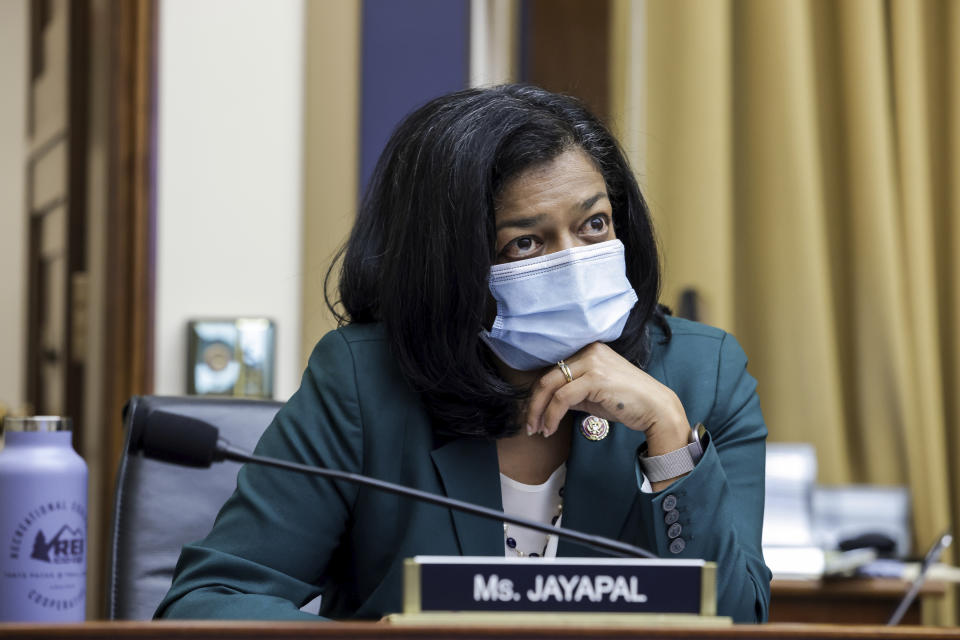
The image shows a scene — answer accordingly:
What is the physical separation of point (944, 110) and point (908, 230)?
0.92ft

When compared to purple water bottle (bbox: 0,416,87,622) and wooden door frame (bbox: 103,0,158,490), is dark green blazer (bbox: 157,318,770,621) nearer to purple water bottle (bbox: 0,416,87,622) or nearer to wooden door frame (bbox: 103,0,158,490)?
purple water bottle (bbox: 0,416,87,622)

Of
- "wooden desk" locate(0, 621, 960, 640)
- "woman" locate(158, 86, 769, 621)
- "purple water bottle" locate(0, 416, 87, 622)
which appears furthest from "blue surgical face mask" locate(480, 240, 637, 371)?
"wooden desk" locate(0, 621, 960, 640)

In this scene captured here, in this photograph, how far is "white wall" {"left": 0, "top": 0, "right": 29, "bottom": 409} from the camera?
3986 mm

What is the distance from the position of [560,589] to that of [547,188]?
2.08ft

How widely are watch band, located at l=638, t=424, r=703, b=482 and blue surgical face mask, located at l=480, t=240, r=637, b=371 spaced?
0.55 feet

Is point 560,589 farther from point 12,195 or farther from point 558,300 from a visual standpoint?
point 12,195

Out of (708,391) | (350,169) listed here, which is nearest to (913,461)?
(708,391)

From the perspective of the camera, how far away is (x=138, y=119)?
204cm

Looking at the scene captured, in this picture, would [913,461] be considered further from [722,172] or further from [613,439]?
[613,439]

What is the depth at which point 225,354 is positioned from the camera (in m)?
2.01

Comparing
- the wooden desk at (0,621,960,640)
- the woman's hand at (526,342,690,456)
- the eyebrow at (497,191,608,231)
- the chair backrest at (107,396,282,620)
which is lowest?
the chair backrest at (107,396,282,620)

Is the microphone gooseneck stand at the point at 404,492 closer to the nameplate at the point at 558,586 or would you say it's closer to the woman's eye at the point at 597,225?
the nameplate at the point at 558,586

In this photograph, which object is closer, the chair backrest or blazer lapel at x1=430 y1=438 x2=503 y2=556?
blazer lapel at x1=430 y1=438 x2=503 y2=556

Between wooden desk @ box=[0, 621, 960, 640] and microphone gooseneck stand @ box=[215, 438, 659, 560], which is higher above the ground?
microphone gooseneck stand @ box=[215, 438, 659, 560]
